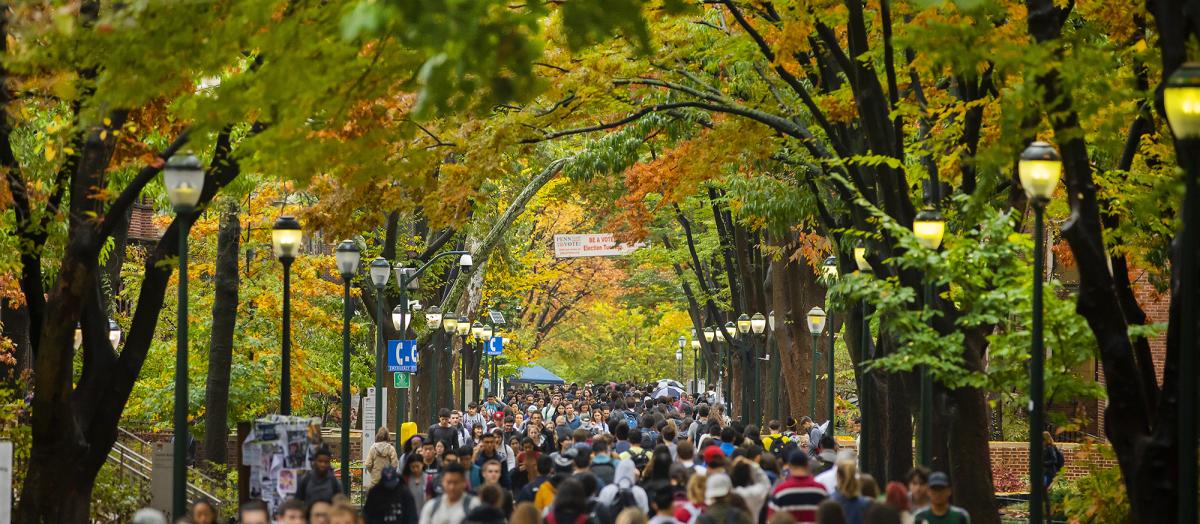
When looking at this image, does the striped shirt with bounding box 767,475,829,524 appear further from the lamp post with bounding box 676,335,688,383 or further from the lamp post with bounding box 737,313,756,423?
the lamp post with bounding box 676,335,688,383

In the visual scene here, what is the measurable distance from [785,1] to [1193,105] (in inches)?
325

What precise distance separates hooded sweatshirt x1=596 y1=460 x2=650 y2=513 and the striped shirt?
1164mm

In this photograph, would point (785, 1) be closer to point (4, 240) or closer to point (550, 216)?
point (4, 240)

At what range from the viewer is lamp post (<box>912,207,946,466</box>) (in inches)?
631

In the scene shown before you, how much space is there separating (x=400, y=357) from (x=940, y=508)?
17963 millimetres

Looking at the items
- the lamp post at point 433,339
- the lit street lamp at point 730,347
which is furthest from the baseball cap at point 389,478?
the lit street lamp at point 730,347

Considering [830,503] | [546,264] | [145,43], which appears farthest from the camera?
[546,264]

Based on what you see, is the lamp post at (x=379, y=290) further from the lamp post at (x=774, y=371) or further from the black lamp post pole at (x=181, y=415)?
the lamp post at (x=774, y=371)

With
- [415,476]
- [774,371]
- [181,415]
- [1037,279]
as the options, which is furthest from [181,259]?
[774,371]

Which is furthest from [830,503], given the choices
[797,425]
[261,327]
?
[261,327]

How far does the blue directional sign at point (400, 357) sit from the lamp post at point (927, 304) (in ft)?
39.5

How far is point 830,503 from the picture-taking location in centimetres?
1034

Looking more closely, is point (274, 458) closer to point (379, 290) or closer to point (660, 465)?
point (660, 465)

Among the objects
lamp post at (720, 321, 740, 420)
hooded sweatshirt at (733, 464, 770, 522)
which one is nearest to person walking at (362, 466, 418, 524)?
hooded sweatshirt at (733, 464, 770, 522)
